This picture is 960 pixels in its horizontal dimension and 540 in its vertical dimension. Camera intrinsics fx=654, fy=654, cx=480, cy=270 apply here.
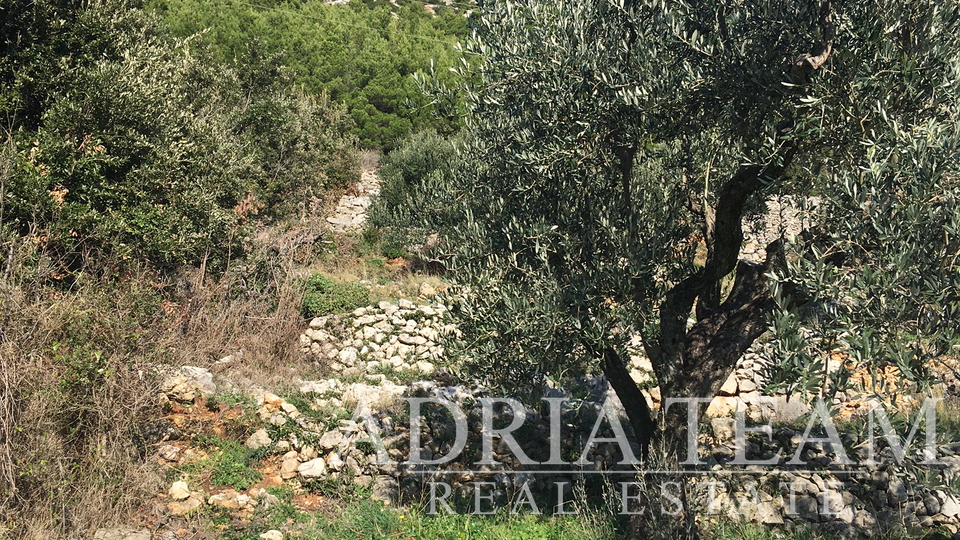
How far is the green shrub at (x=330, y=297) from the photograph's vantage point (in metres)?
12.8

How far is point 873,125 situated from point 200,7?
101ft

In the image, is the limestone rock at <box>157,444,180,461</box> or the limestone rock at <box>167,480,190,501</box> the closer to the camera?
the limestone rock at <box>167,480,190,501</box>

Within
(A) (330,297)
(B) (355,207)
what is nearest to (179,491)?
(A) (330,297)

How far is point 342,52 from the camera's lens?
30688 millimetres

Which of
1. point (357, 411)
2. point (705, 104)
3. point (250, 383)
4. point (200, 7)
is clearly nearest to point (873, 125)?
point (705, 104)

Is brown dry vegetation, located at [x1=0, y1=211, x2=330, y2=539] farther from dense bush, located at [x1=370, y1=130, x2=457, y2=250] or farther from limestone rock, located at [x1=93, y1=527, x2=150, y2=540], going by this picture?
dense bush, located at [x1=370, y1=130, x2=457, y2=250]

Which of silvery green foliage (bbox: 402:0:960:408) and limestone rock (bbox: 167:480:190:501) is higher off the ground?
silvery green foliage (bbox: 402:0:960:408)

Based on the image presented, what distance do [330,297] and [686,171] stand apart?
8175 mm

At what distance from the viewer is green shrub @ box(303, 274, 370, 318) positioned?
12.8m

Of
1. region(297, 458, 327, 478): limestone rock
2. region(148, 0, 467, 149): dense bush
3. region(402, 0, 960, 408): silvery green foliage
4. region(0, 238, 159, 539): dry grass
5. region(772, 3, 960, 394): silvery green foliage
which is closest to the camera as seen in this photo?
region(772, 3, 960, 394): silvery green foliage

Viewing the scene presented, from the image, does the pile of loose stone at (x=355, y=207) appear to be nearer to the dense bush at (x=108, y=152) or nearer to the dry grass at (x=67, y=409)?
the dense bush at (x=108, y=152)

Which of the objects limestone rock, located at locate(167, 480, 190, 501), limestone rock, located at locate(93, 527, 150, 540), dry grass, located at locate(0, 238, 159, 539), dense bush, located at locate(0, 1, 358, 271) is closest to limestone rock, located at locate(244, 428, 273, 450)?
limestone rock, located at locate(167, 480, 190, 501)

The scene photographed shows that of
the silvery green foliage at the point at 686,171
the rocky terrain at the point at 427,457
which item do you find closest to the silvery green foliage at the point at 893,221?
the silvery green foliage at the point at 686,171

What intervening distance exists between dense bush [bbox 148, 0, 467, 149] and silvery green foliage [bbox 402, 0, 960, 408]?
18197 mm
